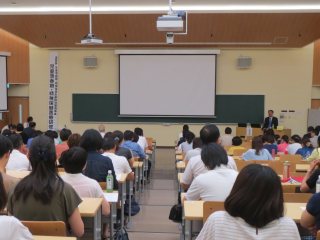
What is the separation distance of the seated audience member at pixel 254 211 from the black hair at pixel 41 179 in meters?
1.19

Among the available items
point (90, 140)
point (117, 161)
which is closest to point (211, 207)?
point (90, 140)

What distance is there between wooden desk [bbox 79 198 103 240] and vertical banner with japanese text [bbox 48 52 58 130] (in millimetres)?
10933

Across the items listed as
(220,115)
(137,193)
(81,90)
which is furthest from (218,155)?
(81,90)

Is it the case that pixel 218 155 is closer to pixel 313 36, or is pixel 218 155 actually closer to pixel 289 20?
pixel 289 20

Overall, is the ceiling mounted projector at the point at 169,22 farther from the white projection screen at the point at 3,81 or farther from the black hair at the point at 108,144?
the white projection screen at the point at 3,81

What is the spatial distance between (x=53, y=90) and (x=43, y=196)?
11520mm

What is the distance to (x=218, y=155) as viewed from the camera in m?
3.44

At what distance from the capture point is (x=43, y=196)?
8.33ft

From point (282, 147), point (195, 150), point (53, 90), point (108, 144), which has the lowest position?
point (282, 147)

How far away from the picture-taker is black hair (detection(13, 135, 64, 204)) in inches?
99.4

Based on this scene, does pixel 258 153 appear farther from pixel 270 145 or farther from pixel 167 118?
pixel 167 118

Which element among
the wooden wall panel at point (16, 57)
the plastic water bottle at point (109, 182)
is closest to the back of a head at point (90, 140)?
the plastic water bottle at point (109, 182)

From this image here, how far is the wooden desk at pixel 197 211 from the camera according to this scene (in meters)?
2.99

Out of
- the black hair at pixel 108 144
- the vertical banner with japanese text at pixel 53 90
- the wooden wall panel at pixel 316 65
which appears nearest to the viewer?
the black hair at pixel 108 144
